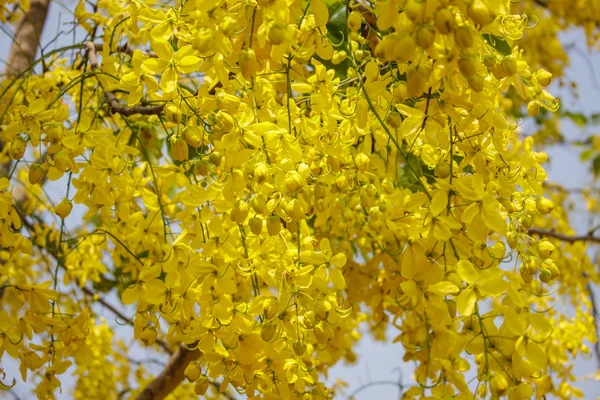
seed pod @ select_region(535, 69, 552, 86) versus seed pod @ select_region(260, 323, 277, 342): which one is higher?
seed pod @ select_region(535, 69, 552, 86)

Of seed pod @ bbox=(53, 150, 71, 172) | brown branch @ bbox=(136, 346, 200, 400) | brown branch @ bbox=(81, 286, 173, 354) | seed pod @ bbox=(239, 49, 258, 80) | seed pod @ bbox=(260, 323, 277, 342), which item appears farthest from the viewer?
brown branch @ bbox=(81, 286, 173, 354)

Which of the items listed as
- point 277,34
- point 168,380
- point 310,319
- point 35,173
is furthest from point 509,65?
point 168,380

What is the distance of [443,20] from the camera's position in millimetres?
591

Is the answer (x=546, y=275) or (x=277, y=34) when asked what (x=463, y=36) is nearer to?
(x=277, y=34)

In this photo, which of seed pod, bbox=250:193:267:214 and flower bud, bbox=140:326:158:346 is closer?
seed pod, bbox=250:193:267:214

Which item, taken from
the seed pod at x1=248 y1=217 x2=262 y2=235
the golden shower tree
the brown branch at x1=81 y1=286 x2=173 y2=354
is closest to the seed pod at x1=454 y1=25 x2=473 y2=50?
the golden shower tree

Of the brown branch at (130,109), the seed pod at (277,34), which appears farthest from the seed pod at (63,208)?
the seed pod at (277,34)

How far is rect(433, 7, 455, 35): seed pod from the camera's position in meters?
0.59

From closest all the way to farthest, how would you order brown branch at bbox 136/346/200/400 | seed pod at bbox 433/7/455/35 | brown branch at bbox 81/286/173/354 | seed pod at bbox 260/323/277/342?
seed pod at bbox 433/7/455/35 < seed pod at bbox 260/323/277/342 < brown branch at bbox 136/346/200/400 < brown branch at bbox 81/286/173/354

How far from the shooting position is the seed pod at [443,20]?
1.94 ft

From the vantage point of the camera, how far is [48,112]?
0.97m

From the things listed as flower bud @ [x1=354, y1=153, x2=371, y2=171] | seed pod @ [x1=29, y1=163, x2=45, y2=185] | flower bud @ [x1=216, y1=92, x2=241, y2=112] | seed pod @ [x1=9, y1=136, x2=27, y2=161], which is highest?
flower bud @ [x1=354, y1=153, x2=371, y2=171]

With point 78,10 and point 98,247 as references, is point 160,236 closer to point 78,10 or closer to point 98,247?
point 98,247

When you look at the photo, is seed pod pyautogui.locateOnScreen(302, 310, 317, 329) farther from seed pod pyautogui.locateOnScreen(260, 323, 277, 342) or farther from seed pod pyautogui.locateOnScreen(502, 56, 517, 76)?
seed pod pyautogui.locateOnScreen(502, 56, 517, 76)
